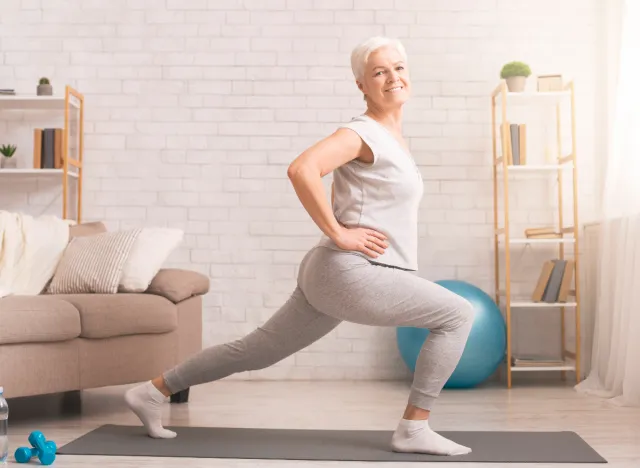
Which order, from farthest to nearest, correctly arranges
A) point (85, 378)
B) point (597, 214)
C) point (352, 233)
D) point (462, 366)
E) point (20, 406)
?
point (597, 214) < point (462, 366) < point (20, 406) < point (85, 378) < point (352, 233)

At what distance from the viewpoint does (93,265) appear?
3889 millimetres

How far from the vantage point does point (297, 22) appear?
5023 millimetres

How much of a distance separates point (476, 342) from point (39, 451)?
2.46m

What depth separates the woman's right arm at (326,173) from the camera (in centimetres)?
250

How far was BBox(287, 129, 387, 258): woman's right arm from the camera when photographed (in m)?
2.50

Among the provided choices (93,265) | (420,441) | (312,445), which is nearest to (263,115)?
(93,265)

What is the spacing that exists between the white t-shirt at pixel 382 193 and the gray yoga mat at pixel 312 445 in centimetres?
64

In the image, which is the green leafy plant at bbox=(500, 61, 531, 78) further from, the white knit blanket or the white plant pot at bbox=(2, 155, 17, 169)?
the white plant pot at bbox=(2, 155, 17, 169)

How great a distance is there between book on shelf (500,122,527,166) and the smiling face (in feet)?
6.94

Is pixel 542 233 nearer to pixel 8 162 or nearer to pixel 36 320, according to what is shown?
pixel 36 320

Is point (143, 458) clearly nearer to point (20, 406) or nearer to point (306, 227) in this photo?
point (20, 406)

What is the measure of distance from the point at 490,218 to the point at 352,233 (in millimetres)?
2556

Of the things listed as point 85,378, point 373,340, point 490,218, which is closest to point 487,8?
point 490,218

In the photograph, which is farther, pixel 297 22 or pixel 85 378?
pixel 297 22
